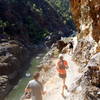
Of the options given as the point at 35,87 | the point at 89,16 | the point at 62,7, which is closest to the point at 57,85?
the point at 89,16

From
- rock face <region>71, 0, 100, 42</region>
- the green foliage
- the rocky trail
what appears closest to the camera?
the rocky trail

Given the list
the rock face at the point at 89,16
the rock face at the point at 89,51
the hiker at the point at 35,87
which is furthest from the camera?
the rock face at the point at 89,16

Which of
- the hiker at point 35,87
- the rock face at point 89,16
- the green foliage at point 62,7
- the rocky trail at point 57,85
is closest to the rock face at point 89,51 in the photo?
the rock face at point 89,16

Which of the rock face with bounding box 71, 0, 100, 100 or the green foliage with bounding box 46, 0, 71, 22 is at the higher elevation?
the green foliage with bounding box 46, 0, 71, 22

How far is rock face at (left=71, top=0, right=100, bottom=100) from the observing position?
12.1 metres

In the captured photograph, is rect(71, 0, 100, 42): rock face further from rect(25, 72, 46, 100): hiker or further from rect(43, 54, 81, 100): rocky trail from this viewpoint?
rect(25, 72, 46, 100): hiker

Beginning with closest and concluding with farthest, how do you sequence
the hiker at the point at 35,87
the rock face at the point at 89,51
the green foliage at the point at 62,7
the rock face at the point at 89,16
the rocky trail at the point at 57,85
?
the rock face at the point at 89,51 < the hiker at the point at 35,87 < the rocky trail at the point at 57,85 < the rock face at the point at 89,16 < the green foliage at the point at 62,7

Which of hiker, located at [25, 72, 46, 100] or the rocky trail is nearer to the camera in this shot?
hiker, located at [25, 72, 46, 100]

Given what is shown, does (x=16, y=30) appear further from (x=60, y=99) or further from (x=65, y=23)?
(x=60, y=99)

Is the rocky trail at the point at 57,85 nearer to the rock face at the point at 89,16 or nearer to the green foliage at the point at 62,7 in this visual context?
the rock face at the point at 89,16

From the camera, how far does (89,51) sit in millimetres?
21438

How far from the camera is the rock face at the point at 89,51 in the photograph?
12.1m

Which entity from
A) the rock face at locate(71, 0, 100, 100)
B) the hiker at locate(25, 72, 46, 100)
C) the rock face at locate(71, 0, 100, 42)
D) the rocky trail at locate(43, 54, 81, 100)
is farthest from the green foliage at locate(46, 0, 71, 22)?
the hiker at locate(25, 72, 46, 100)

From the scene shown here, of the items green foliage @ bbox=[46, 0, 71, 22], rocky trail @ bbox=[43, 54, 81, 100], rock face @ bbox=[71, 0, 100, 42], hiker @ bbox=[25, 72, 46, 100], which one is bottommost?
rocky trail @ bbox=[43, 54, 81, 100]
